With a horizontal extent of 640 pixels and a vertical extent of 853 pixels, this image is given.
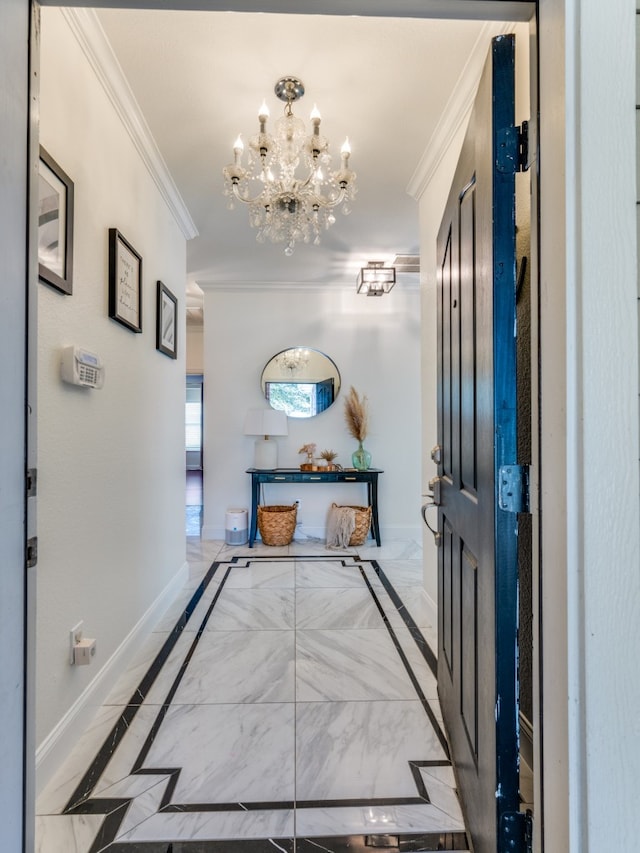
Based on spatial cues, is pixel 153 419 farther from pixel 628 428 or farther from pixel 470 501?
pixel 628 428

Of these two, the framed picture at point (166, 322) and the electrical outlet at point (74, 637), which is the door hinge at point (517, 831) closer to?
the electrical outlet at point (74, 637)

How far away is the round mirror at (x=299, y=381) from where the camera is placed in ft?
14.5

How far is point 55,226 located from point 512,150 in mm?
1394

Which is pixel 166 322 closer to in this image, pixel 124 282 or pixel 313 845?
pixel 124 282

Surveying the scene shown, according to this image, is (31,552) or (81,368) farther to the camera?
(81,368)

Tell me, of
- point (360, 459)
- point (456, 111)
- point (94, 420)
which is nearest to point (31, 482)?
point (94, 420)

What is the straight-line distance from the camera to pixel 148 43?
5.32ft

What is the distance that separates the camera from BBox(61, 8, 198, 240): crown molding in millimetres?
A: 1516

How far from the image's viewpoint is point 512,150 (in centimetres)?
90

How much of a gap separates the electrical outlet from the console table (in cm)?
248

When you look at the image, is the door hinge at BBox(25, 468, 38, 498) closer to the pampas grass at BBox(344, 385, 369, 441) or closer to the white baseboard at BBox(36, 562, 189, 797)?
the white baseboard at BBox(36, 562, 189, 797)

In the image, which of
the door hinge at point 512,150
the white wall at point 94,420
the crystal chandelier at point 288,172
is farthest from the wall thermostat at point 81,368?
the door hinge at point 512,150

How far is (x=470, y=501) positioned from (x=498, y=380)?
14.9 inches

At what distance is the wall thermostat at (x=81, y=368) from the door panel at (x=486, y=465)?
130 cm
